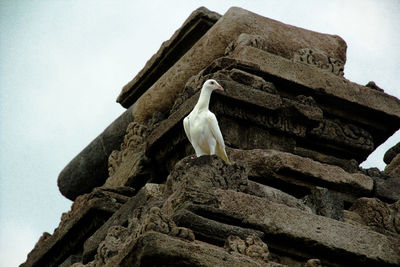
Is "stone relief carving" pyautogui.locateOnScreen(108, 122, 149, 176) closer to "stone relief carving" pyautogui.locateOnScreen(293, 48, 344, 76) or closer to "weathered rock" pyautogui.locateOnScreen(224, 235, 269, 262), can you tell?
"stone relief carving" pyautogui.locateOnScreen(293, 48, 344, 76)

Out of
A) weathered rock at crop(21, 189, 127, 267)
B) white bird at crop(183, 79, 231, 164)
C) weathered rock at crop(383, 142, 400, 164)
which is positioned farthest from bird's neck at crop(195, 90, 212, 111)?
weathered rock at crop(383, 142, 400, 164)

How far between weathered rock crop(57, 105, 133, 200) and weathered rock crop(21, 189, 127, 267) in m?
0.92

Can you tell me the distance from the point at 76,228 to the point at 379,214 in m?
3.51

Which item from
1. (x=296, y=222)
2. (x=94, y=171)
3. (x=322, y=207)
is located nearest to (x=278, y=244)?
(x=296, y=222)

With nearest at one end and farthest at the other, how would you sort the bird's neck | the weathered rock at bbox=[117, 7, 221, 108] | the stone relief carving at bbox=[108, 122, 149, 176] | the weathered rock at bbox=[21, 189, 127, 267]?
the bird's neck, the weathered rock at bbox=[21, 189, 127, 267], the stone relief carving at bbox=[108, 122, 149, 176], the weathered rock at bbox=[117, 7, 221, 108]

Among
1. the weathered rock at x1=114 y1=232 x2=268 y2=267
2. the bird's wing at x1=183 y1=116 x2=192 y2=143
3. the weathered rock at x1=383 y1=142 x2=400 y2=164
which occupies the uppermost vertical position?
the weathered rock at x1=383 y1=142 x2=400 y2=164

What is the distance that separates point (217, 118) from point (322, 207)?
5.13ft

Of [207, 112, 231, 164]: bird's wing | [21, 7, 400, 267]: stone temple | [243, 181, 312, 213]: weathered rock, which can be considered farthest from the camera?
[207, 112, 231, 164]: bird's wing

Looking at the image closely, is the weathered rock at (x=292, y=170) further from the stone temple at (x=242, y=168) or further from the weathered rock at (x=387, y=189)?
the weathered rock at (x=387, y=189)

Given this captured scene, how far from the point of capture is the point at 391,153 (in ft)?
41.4

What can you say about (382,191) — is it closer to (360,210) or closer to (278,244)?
(360,210)

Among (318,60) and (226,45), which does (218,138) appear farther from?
(318,60)

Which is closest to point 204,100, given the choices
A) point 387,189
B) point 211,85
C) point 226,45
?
point 211,85

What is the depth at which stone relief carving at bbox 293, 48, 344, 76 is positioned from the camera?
34.5ft
